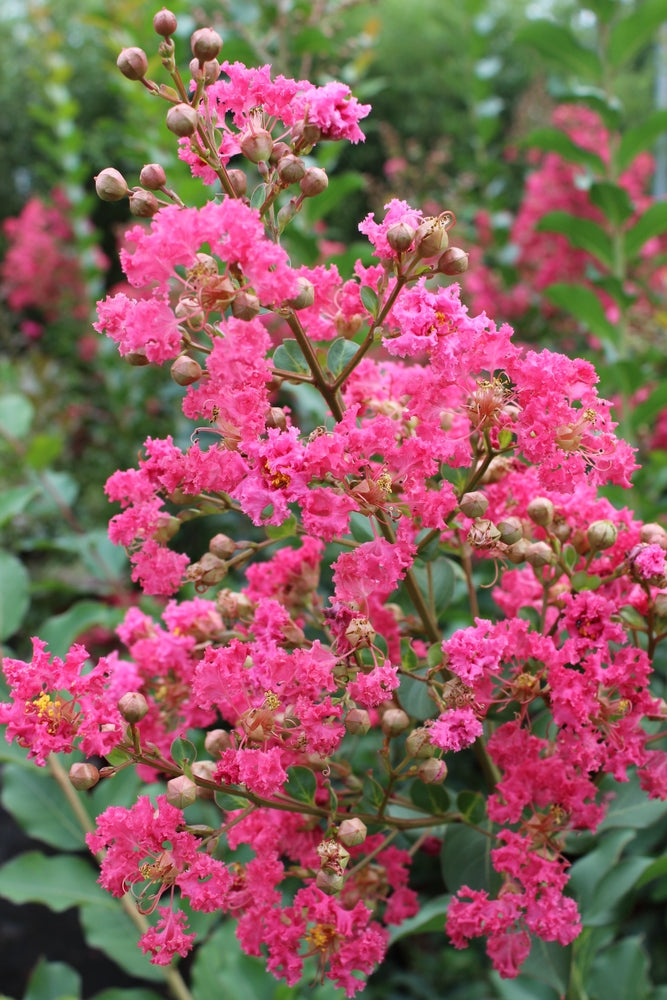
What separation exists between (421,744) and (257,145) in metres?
0.56

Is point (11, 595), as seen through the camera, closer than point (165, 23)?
No

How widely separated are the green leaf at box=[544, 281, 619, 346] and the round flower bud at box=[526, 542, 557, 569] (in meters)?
1.16

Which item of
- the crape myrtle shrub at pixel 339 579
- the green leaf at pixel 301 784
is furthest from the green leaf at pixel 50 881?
the green leaf at pixel 301 784

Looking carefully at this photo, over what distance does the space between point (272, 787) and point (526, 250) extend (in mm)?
2652

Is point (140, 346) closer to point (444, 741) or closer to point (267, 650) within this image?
point (267, 650)

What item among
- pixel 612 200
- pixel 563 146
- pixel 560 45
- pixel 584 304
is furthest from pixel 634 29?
pixel 584 304

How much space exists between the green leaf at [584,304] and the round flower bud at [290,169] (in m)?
1.23

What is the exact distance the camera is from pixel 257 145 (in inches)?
30.0

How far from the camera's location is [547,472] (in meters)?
0.80

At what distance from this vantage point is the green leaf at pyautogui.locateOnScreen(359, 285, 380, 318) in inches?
31.3

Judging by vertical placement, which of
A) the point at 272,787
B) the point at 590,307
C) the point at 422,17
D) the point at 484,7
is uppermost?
the point at 422,17

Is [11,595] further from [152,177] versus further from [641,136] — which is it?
[641,136]

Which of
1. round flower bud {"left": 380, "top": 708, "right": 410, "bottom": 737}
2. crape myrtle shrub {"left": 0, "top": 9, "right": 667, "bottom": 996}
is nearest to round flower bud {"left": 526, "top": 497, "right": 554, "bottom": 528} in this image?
crape myrtle shrub {"left": 0, "top": 9, "right": 667, "bottom": 996}

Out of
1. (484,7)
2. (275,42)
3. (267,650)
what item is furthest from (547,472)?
(484,7)
